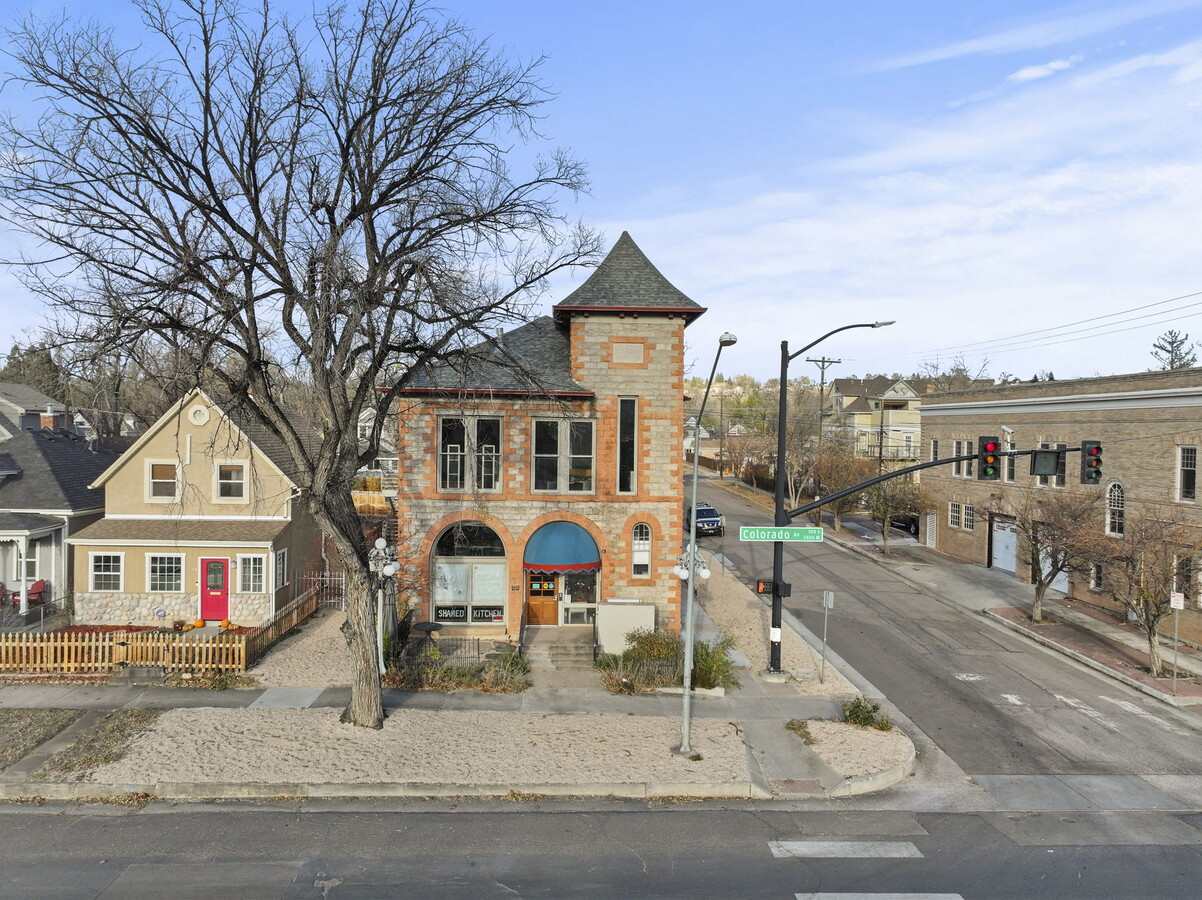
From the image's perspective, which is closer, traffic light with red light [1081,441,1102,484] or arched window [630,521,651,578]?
traffic light with red light [1081,441,1102,484]

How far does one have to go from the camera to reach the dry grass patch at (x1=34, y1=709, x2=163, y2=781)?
12.8 m

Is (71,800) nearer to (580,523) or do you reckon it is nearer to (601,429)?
(580,523)

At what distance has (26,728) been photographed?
1464cm

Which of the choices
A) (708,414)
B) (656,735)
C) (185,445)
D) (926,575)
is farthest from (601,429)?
(708,414)

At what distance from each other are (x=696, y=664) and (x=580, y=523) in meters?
5.48

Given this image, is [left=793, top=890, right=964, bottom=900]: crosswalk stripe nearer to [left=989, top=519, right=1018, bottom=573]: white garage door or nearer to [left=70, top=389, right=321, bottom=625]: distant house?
[left=70, top=389, right=321, bottom=625]: distant house

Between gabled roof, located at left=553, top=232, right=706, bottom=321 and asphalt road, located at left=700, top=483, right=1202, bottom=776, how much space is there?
11781 millimetres

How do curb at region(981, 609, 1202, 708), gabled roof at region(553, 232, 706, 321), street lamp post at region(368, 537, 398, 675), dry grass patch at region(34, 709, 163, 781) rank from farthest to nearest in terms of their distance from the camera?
gabled roof at region(553, 232, 706, 321)
curb at region(981, 609, 1202, 708)
street lamp post at region(368, 537, 398, 675)
dry grass patch at region(34, 709, 163, 781)

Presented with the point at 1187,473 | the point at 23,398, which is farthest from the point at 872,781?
the point at 23,398

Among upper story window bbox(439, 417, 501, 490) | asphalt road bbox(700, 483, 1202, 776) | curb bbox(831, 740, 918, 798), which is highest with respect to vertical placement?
upper story window bbox(439, 417, 501, 490)

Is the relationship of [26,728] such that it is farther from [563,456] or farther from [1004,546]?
[1004,546]

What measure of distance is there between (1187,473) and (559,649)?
21773 mm

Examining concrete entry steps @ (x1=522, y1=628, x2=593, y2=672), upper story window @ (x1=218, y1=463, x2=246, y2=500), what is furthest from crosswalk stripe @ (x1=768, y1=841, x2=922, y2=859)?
upper story window @ (x1=218, y1=463, x2=246, y2=500)

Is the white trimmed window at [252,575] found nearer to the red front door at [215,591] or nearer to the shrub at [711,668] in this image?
the red front door at [215,591]
